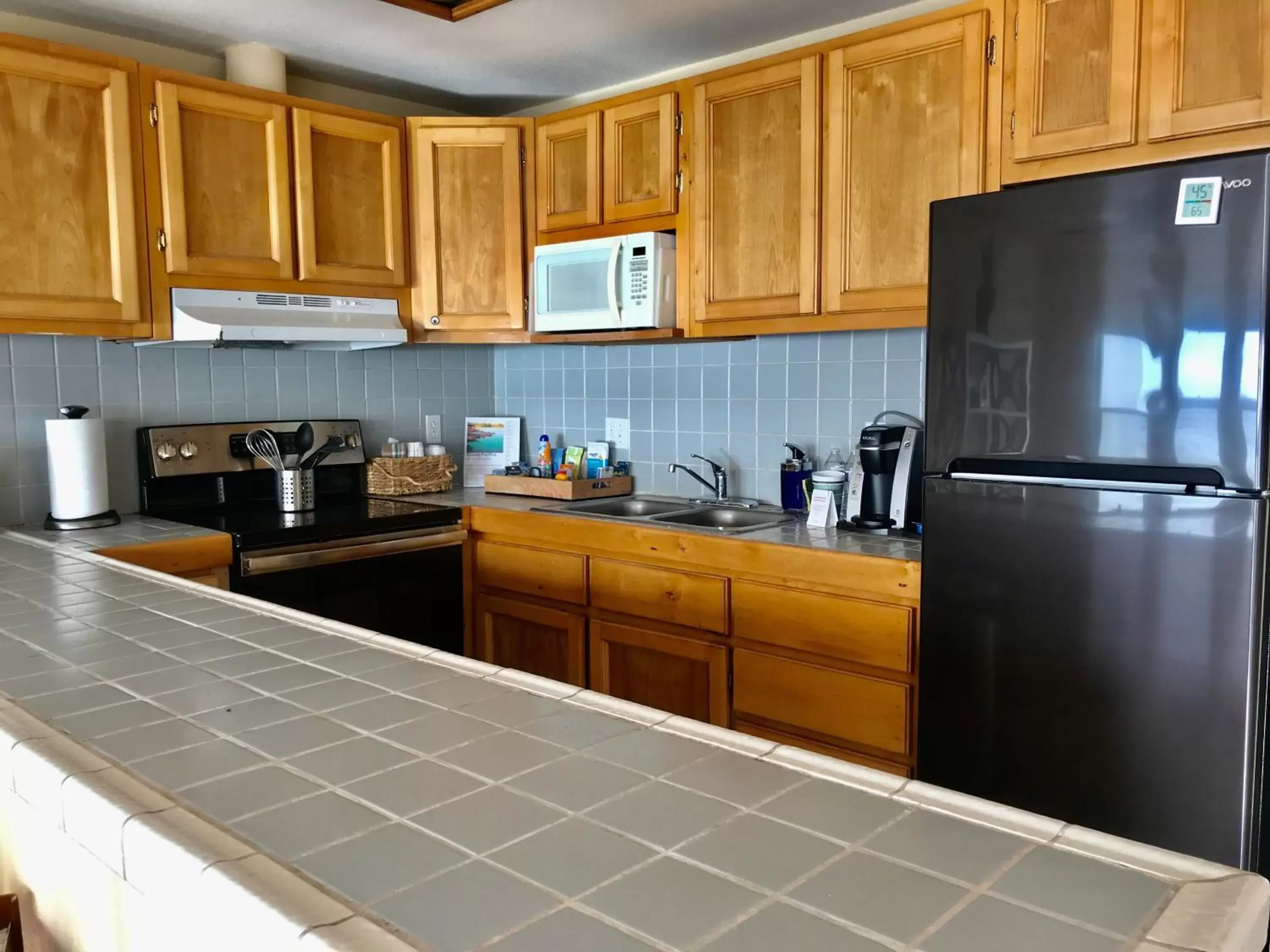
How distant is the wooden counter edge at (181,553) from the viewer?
94.9 inches

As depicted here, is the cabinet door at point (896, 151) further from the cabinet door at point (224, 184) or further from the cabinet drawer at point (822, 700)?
the cabinet door at point (224, 184)

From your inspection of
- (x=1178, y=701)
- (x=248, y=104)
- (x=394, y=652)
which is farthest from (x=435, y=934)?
(x=248, y=104)

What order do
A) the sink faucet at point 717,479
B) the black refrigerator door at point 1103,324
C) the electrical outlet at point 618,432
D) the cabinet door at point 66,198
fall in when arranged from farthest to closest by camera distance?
the electrical outlet at point 618,432 < the sink faucet at point 717,479 < the cabinet door at point 66,198 < the black refrigerator door at point 1103,324

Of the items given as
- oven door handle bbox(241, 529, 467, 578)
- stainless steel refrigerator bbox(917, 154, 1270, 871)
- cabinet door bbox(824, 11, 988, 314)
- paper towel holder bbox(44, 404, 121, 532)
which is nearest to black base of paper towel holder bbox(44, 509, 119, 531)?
paper towel holder bbox(44, 404, 121, 532)

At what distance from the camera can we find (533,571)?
3.05 metres

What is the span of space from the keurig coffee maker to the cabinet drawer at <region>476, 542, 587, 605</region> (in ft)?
2.61

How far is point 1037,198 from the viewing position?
→ 189cm

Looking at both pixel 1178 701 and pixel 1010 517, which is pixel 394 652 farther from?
pixel 1178 701

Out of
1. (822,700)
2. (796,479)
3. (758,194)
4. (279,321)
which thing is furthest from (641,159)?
(822,700)

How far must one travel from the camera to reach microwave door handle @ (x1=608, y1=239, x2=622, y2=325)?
2980 millimetres

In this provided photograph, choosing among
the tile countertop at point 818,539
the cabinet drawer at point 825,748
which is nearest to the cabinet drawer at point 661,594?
the tile countertop at point 818,539

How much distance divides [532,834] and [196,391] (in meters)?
2.82

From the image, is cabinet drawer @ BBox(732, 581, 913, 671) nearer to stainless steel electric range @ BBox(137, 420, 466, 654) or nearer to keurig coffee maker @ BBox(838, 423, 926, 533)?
keurig coffee maker @ BBox(838, 423, 926, 533)

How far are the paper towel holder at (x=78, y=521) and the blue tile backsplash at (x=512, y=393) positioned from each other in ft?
0.61
